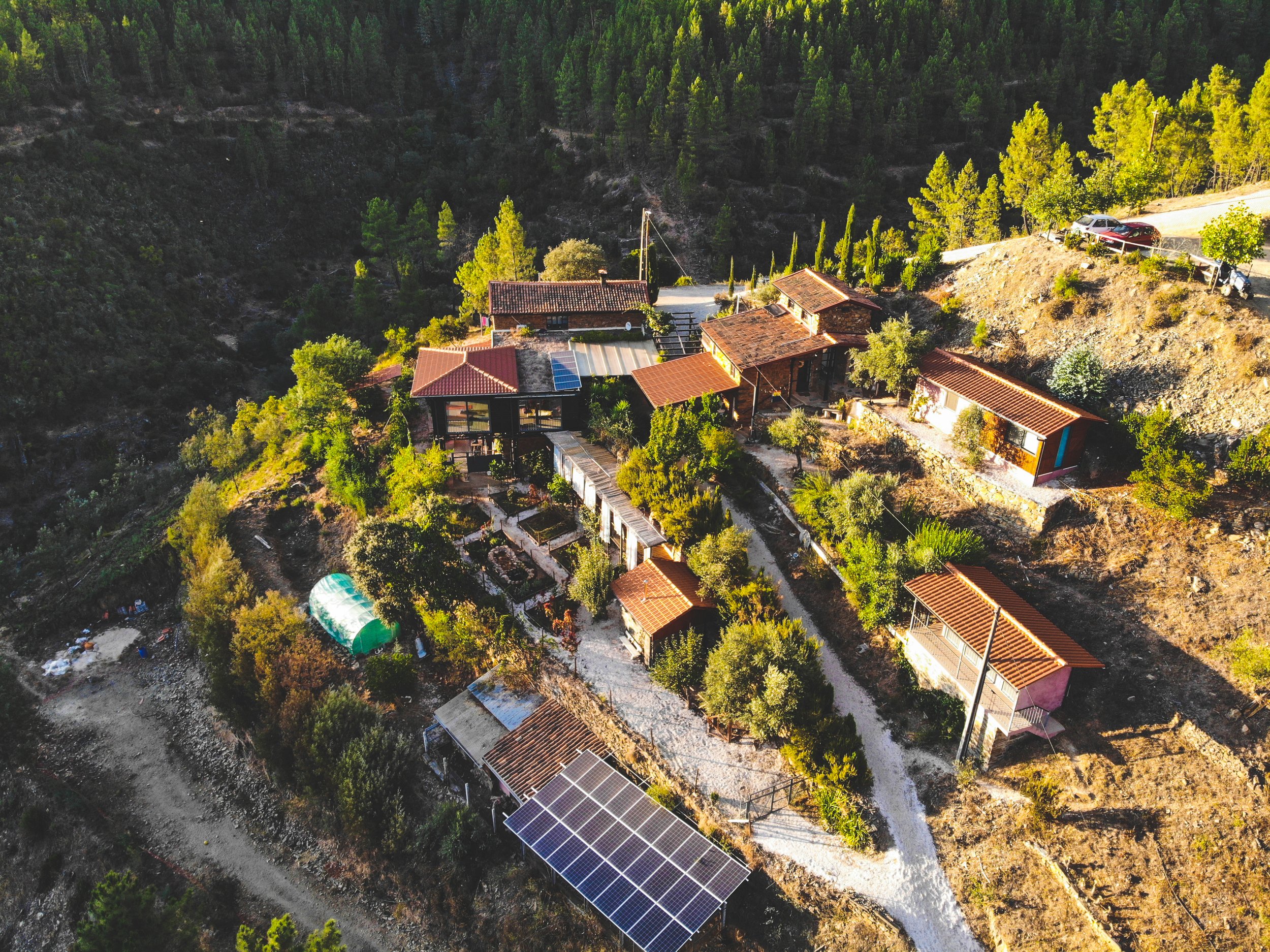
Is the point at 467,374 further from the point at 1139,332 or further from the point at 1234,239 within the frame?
the point at 1234,239

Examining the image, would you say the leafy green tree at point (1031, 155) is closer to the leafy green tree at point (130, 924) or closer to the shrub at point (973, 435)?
the shrub at point (973, 435)

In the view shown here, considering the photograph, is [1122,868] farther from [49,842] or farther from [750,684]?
[49,842]

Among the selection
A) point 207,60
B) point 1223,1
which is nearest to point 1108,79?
point 1223,1

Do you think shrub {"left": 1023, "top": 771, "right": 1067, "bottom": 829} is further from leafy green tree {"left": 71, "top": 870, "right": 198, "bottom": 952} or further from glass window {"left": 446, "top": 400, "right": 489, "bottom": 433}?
glass window {"left": 446, "top": 400, "right": 489, "bottom": 433}

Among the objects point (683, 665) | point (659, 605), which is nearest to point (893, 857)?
point (683, 665)

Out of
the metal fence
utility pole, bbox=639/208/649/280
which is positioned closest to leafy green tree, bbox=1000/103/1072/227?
utility pole, bbox=639/208/649/280

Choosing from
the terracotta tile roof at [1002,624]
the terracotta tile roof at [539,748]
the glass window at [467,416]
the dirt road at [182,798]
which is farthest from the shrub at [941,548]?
the dirt road at [182,798]
